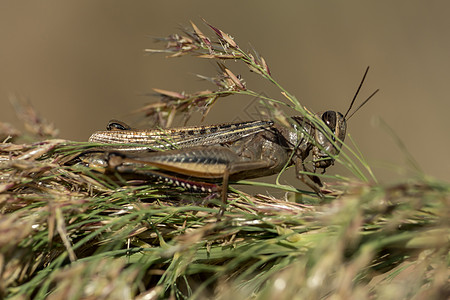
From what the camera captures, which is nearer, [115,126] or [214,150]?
[214,150]

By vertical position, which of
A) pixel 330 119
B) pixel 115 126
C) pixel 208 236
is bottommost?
pixel 208 236

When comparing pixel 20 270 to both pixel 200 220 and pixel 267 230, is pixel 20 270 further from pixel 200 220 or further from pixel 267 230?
pixel 267 230

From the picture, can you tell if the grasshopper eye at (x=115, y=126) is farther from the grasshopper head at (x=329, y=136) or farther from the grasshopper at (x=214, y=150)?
the grasshopper head at (x=329, y=136)

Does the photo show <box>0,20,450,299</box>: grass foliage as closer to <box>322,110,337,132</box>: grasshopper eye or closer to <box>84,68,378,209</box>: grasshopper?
<box>84,68,378,209</box>: grasshopper

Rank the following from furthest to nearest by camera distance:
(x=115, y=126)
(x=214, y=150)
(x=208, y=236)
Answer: (x=115, y=126), (x=214, y=150), (x=208, y=236)

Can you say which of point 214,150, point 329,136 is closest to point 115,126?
point 214,150

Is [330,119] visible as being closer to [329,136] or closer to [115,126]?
[329,136]

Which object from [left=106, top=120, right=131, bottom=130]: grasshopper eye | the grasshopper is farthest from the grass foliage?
[left=106, top=120, right=131, bottom=130]: grasshopper eye
